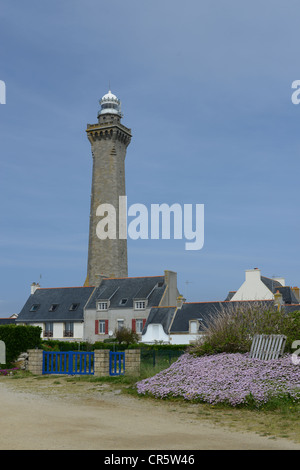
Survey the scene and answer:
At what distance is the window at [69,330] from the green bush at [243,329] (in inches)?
1504

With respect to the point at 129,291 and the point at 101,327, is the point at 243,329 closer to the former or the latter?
the point at 129,291

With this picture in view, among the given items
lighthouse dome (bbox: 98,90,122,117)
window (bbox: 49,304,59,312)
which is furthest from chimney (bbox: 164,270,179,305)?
lighthouse dome (bbox: 98,90,122,117)

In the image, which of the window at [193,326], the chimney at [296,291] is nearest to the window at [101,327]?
the window at [193,326]

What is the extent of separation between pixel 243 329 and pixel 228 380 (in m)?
3.87

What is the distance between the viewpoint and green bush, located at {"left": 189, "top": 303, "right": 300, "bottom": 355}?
18000 mm

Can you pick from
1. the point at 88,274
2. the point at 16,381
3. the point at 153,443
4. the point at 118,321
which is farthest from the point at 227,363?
the point at 88,274

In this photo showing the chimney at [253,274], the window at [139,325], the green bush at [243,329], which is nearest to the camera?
the green bush at [243,329]

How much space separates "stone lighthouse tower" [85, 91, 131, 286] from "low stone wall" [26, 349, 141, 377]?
3650 cm

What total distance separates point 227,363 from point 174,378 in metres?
1.77

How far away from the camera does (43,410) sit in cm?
1335

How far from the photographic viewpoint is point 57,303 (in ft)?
190

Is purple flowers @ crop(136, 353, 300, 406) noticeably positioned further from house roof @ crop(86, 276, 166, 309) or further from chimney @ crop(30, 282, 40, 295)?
chimney @ crop(30, 282, 40, 295)

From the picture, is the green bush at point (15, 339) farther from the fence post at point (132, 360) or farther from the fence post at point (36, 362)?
the fence post at point (132, 360)

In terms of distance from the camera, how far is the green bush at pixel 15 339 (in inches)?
1079
